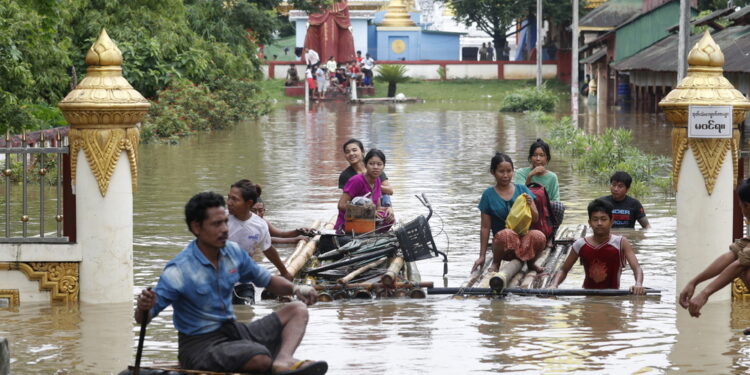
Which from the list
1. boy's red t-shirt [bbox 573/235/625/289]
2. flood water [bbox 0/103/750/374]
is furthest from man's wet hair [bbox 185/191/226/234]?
boy's red t-shirt [bbox 573/235/625/289]

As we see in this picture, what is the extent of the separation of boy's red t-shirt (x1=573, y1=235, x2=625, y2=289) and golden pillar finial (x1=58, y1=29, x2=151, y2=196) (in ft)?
12.1

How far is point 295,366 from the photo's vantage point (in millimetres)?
7121

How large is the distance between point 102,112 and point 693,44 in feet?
76.0

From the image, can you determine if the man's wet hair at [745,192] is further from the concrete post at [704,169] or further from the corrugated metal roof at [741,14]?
the corrugated metal roof at [741,14]

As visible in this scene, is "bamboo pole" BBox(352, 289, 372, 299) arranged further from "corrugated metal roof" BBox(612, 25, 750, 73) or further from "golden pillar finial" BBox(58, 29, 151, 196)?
"corrugated metal roof" BBox(612, 25, 750, 73)

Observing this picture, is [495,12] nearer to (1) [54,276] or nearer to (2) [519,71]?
(2) [519,71]

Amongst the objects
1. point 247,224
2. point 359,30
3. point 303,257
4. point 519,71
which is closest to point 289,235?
point 303,257

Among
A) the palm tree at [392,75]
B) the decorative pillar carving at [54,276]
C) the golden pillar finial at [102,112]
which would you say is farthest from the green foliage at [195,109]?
the golden pillar finial at [102,112]

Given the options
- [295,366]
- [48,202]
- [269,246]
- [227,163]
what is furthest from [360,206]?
[227,163]

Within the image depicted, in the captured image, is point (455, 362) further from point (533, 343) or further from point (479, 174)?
point (479, 174)

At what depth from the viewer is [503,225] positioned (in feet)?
39.1

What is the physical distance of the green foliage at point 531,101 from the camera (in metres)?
44.4

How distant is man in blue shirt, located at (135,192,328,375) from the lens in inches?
274

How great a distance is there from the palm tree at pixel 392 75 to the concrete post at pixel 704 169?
4658 cm
